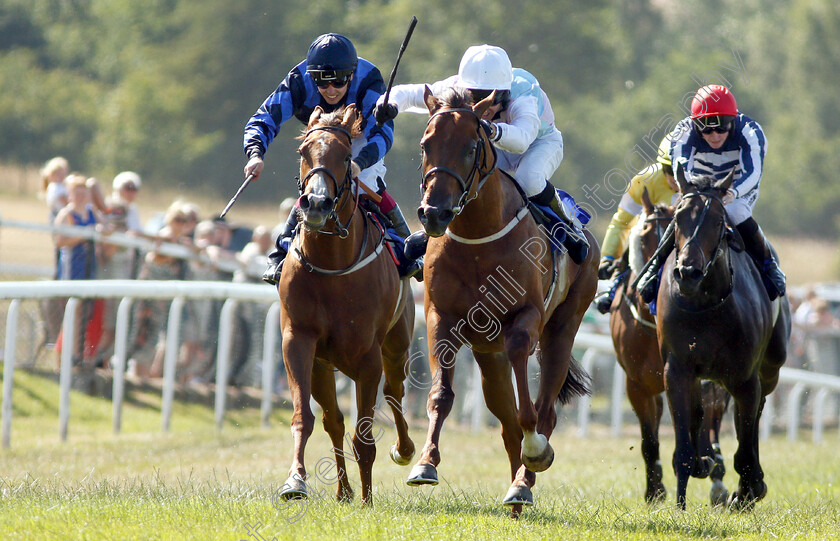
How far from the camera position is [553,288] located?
6.60m

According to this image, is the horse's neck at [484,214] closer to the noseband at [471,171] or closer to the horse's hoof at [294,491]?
the noseband at [471,171]

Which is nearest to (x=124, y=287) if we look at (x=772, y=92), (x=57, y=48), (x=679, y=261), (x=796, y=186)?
(x=679, y=261)

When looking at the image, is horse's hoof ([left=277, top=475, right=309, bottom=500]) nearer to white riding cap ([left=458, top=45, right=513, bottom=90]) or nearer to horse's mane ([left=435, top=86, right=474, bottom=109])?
horse's mane ([left=435, top=86, right=474, bottom=109])

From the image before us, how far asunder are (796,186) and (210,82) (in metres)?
21.7

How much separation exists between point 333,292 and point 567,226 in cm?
162

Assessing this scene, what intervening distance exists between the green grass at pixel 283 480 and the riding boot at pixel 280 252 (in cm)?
120

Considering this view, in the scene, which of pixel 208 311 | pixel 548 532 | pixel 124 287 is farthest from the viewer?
pixel 208 311

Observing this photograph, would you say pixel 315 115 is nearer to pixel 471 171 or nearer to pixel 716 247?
pixel 471 171

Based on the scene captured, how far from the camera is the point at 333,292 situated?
5.99 metres

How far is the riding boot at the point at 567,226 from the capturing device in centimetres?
668

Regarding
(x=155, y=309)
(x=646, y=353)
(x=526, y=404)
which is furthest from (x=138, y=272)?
(x=526, y=404)

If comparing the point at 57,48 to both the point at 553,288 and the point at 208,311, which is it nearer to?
the point at 208,311

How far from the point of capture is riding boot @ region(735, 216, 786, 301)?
23.6 ft

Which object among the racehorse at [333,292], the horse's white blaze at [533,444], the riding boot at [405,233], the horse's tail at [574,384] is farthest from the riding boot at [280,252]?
the horse's tail at [574,384]
